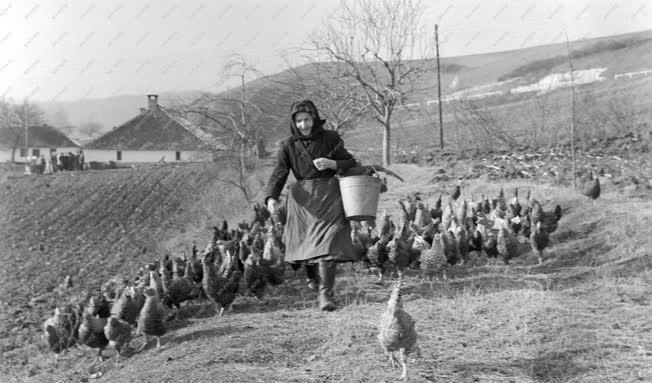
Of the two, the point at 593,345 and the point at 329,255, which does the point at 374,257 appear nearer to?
the point at 329,255

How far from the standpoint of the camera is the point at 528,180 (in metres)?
17.6

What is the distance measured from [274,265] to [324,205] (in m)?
1.89

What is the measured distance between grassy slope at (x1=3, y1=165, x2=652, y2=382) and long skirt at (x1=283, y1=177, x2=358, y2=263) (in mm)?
666

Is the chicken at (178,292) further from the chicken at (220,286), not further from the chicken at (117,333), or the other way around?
the chicken at (117,333)

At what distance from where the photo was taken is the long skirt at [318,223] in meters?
5.90

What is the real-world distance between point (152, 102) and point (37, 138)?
58.9 feet

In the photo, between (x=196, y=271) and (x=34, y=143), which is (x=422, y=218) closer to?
(x=196, y=271)

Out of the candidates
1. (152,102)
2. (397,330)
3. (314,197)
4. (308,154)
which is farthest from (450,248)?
(152,102)

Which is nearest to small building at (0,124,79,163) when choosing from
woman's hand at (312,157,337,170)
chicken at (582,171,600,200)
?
chicken at (582,171,600,200)

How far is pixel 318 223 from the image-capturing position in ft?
19.6

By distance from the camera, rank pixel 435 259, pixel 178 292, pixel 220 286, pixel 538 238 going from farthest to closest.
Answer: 1. pixel 538 238
2. pixel 435 259
3. pixel 178 292
4. pixel 220 286

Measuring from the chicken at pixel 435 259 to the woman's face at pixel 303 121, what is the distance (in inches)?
97.4

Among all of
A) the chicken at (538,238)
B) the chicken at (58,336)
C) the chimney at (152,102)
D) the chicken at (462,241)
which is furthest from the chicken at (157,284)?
the chimney at (152,102)

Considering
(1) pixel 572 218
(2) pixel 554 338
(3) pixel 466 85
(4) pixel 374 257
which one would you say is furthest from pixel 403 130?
(2) pixel 554 338
